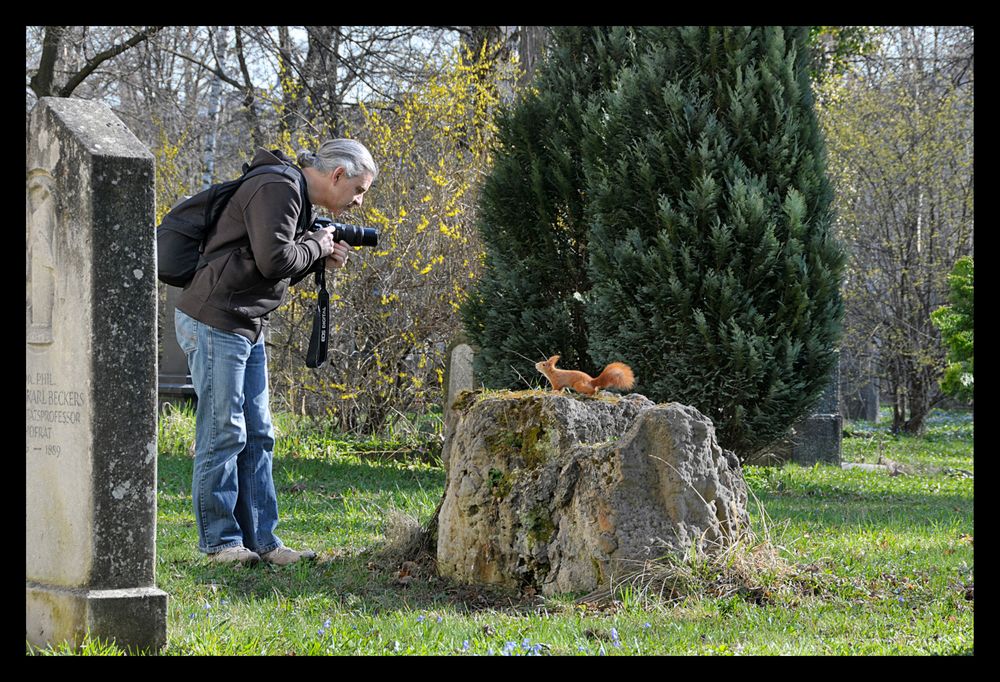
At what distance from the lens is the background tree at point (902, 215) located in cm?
1507

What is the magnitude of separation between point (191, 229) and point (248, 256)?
12.8 inches

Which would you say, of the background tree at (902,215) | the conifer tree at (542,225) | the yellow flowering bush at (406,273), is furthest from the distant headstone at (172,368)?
the background tree at (902,215)

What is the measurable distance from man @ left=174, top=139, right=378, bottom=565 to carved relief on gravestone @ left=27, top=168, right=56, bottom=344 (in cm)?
123

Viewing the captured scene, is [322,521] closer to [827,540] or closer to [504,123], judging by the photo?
[827,540]

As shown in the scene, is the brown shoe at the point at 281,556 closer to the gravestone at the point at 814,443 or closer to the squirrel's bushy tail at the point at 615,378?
the squirrel's bushy tail at the point at 615,378

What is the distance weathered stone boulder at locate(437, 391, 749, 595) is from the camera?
193 inches

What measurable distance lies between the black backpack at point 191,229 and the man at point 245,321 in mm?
57

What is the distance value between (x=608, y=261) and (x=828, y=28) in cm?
902

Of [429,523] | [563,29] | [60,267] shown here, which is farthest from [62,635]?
[563,29]

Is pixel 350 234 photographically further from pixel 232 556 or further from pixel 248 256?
pixel 232 556

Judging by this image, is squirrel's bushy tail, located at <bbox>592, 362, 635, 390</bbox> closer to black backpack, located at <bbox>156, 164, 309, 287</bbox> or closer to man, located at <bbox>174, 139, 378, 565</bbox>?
man, located at <bbox>174, 139, 378, 565</bbox>

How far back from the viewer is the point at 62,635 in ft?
12.4

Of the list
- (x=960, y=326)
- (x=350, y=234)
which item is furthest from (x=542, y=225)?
(x=960, y=326)

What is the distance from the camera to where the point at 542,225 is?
31.2 ft
